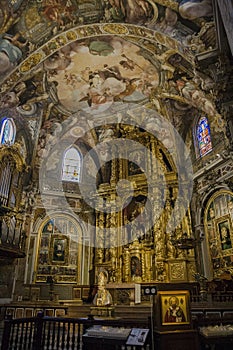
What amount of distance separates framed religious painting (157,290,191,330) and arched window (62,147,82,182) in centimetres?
1299

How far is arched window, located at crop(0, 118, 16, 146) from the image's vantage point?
1384 cm

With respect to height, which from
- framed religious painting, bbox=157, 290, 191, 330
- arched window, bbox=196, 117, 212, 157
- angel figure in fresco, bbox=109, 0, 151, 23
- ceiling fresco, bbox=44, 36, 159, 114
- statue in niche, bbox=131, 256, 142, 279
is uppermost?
ceiling fresco, bbox=44, 36, 159, 114

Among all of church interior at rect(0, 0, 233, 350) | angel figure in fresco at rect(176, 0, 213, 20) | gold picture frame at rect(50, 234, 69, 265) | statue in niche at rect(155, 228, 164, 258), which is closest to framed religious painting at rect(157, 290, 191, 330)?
church interior at rect(0, 0, 233, 350)

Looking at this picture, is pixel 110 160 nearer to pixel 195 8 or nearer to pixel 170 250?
pixel 170 250

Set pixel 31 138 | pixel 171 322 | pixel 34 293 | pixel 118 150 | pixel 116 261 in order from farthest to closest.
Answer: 1. pixel 118 150
2. pixel 31 138
3. pixel 116 261
4. pixel 34 293
5. pixel 171 322

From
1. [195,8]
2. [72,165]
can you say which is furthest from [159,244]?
[195,8]

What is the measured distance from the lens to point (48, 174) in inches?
647

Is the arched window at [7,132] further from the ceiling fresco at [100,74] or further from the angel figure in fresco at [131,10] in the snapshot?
the angel figure in fresco at [131,10]

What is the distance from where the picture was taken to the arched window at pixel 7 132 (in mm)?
13842

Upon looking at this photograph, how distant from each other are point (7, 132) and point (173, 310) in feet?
41.3

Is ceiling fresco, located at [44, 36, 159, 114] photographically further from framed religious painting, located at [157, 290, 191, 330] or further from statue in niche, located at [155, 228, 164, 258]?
framed religious painting, located at [157, 290, 191, 330]

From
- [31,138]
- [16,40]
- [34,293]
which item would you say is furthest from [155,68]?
[34,293]

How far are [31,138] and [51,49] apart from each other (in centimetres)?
556

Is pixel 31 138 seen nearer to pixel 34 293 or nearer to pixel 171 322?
pixel 34 293
